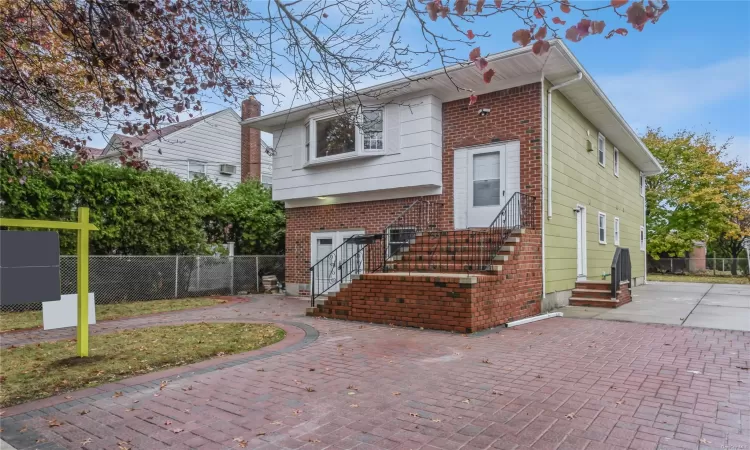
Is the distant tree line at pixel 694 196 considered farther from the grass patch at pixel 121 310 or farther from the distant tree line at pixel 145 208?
the grass patch at pixel 121 310

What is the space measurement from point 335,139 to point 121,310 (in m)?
6.47

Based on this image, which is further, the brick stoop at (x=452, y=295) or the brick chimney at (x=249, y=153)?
the brick chimney at (x=249, y=153)

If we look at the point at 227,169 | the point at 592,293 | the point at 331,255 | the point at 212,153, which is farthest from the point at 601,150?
the point at 212,153

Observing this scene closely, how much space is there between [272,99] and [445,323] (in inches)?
172

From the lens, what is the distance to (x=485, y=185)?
10125 millimetres

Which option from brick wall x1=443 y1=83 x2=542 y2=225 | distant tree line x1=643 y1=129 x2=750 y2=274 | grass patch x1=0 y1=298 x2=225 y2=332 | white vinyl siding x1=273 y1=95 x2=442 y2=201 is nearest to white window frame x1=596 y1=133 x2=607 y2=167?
brick wall x1=443 y1=83 x2=542 y2=225

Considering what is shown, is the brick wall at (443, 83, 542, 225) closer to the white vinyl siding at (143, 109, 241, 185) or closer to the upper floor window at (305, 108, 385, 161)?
the upper floor window at (305, 108, 385, 161)

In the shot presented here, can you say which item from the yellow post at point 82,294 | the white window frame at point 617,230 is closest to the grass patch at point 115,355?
the yellow post at point 82,294

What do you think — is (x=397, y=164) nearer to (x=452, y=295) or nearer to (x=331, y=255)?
(x=331, y=255)

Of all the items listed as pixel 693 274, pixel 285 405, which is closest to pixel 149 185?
pixel 285 405

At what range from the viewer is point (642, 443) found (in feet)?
9.82

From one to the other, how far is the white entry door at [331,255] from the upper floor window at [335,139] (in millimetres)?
2207

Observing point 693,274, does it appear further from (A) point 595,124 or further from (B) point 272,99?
(B) point 272,99

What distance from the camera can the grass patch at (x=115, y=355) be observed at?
14.4ft
